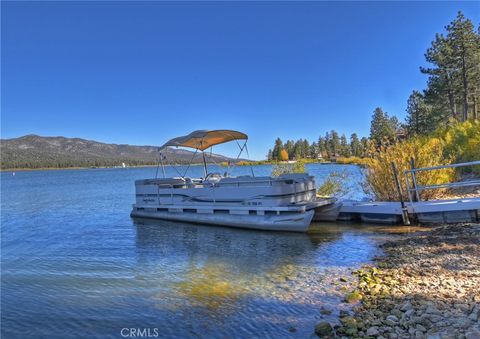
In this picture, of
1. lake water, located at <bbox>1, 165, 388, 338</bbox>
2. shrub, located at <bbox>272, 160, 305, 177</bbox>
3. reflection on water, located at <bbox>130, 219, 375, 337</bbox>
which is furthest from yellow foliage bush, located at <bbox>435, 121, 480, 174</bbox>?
reflection on water, located at <bbox>130, 219, 375, 337</bbox>

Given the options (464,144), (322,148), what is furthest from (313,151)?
(464,144)

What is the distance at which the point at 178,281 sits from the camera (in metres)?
8.12

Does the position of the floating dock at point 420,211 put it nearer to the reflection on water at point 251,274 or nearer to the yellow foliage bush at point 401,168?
the reflection on water at point 251,274

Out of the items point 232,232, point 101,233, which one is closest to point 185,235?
point 232,232

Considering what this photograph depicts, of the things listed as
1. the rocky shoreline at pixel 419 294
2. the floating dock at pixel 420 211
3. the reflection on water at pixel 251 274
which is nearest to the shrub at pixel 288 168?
the floating dock at pixel 420 211

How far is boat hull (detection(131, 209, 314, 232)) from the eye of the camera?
1236cm

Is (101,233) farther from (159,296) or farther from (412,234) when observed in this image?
(412,234)

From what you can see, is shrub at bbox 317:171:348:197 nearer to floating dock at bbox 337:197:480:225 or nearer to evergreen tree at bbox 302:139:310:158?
floating dock at bbox 337:197:480:225

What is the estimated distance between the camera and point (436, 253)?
8.27 meters

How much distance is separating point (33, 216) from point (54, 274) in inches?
555
